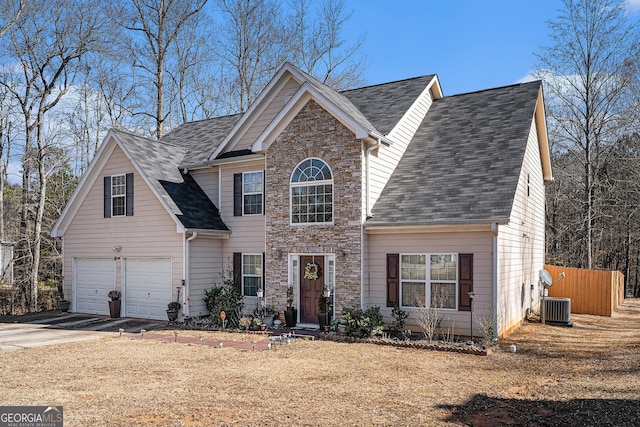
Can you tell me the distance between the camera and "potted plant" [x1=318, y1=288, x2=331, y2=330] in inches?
573

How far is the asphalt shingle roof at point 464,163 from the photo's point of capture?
13.6 metres

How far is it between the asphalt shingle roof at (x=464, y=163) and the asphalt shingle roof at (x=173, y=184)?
6.20 meters

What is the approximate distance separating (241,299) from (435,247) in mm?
6877

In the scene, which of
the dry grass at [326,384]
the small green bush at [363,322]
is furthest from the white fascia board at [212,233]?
the small green bush at [363,322]

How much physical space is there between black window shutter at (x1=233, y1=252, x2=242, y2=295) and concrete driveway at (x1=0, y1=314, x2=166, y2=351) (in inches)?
110

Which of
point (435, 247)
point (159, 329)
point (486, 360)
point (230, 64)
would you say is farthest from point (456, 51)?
point (230, 64)

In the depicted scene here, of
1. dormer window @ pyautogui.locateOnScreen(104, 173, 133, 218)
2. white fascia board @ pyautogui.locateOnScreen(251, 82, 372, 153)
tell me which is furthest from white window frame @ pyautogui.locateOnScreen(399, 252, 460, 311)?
dormer window @ pyautogui.locateOnScreen(104, 173, 133, 218)

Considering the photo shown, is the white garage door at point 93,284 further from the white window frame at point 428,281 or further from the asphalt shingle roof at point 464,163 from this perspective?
the white window frame at point 428,281

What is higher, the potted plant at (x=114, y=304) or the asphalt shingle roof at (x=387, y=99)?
the asphalt shingle roof at (x=387, y=99)

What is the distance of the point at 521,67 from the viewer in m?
28.2

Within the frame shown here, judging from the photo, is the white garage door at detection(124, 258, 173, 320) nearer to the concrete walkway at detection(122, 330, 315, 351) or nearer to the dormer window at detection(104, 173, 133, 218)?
the dormer window at detection(104, 173, 133, 218)

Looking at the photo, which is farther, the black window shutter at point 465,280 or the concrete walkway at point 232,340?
the black window shutter at point 465,280

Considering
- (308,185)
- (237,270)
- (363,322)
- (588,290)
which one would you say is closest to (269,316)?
(237,270)

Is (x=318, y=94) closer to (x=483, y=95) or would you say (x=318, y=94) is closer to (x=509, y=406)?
(x=483, y=95)
